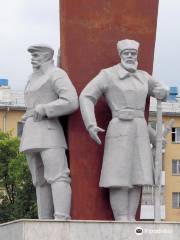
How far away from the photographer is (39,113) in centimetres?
1229

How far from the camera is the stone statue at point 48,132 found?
12.2 metres

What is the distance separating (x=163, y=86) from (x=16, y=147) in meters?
21.5

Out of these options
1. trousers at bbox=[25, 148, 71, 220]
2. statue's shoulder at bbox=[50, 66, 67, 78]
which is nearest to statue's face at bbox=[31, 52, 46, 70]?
statue's shoulder at bbox=[50, 66, 67, 78]

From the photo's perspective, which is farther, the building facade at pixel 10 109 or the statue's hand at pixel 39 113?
the building facade at pixel 10 109

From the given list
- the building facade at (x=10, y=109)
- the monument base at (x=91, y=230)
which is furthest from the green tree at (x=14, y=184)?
the monument base at (x=91, y=230)

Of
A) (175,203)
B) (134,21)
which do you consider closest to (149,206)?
(175,203)

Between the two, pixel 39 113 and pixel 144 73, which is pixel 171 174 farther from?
pixel 39 113

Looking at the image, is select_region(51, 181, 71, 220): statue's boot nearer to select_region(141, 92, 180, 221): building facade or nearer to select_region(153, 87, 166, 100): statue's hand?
select_region(153, 87, 166, 100): statue's hand

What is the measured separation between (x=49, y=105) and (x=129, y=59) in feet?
3.92

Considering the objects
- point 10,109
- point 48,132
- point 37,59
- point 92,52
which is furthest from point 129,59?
point 10,109

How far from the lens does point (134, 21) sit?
12.8m

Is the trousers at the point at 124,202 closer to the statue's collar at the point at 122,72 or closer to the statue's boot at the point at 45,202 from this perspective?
the statue's boot at the point at 45,202

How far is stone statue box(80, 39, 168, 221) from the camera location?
12.1 m

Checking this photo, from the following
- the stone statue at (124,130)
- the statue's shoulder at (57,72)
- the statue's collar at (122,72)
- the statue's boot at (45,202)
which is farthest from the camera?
the statue's boot at (45,202)
